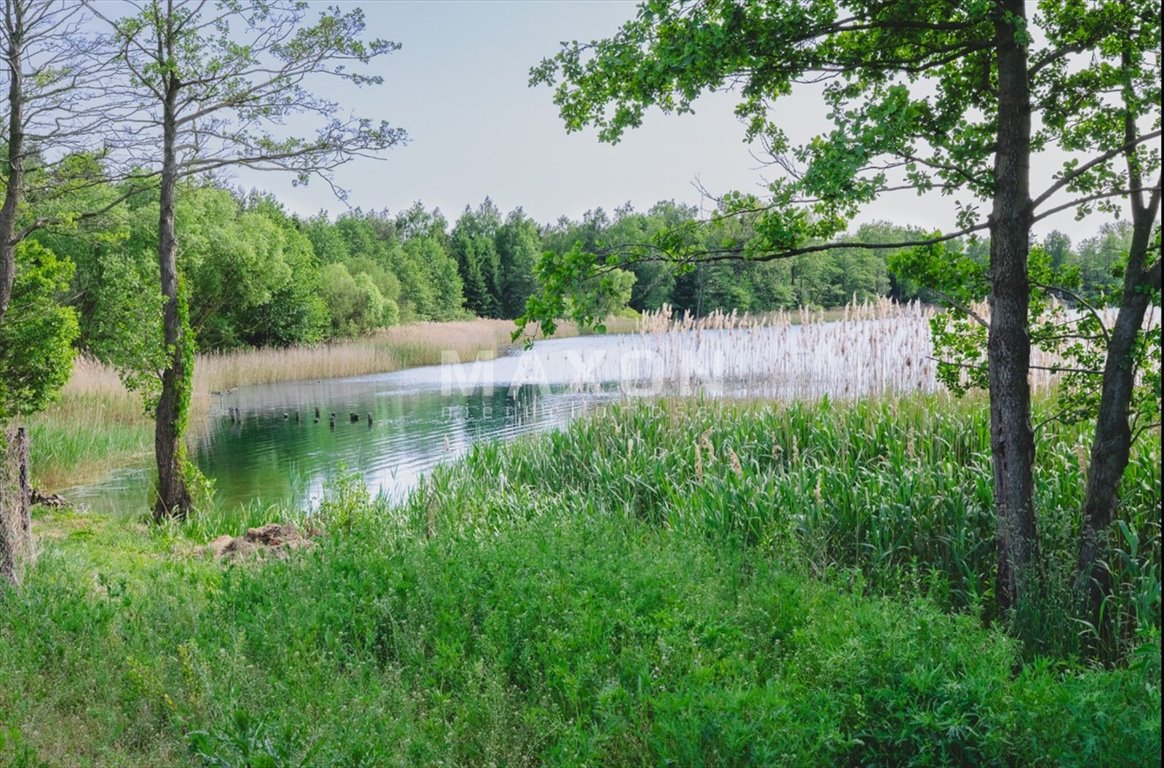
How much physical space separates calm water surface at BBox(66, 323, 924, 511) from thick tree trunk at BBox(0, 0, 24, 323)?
10.1ft

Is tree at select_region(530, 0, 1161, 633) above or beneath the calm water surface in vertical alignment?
above

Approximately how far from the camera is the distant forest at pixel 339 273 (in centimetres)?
514

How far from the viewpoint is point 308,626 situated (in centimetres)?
367

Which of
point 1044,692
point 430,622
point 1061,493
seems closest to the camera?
point 1044,692

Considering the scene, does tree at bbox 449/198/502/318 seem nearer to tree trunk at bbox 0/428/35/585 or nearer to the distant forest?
the distant forest

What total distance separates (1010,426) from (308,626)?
3442 mm

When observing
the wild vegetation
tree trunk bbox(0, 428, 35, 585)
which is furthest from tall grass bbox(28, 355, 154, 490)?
tree trunk bbox(0, 428, 35, 585)

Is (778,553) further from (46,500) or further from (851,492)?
(46,500)

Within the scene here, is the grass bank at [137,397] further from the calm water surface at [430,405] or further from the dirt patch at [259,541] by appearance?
the dirt patch at [259,541]

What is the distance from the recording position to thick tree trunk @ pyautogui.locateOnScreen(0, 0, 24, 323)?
9.80 m

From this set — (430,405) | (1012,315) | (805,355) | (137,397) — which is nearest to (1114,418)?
(1012,315)

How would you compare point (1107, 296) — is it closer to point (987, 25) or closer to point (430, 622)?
point (987, 25)

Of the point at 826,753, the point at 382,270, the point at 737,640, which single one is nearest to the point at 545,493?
the point at 737,640

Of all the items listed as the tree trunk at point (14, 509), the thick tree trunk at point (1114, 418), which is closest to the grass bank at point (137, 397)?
the tree trunk at point (14, 509)
